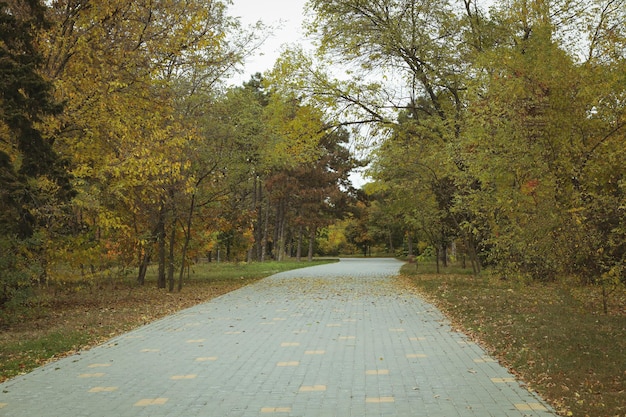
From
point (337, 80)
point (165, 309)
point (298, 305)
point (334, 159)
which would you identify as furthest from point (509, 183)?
point (334, 159)

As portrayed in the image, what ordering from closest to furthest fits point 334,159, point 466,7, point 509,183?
point 509,183, point 466,7, point 334,159

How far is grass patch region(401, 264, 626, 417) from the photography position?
5285 mm

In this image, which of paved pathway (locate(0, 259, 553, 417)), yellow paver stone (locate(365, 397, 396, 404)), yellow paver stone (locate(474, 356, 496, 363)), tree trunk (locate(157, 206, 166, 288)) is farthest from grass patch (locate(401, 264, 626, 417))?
tree trunk (locate(157, 206, 166, 288))

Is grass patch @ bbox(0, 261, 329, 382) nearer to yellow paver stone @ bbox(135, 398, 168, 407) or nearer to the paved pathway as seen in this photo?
the paved pathway

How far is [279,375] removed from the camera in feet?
20.8

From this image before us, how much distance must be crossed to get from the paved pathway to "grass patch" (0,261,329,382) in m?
0.44

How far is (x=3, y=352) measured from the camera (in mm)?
7699

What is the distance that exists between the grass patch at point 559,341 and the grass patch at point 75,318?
5994 mm

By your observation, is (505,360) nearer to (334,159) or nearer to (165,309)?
(165,309)

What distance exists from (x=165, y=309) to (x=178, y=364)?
601 centimetres

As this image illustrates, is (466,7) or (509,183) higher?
(466,7)

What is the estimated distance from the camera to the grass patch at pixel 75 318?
771 cm

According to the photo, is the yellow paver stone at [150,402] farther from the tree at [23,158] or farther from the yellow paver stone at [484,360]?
the tree at [23,158]

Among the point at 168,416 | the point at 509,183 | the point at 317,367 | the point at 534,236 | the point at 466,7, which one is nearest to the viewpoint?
the point at 168,416
